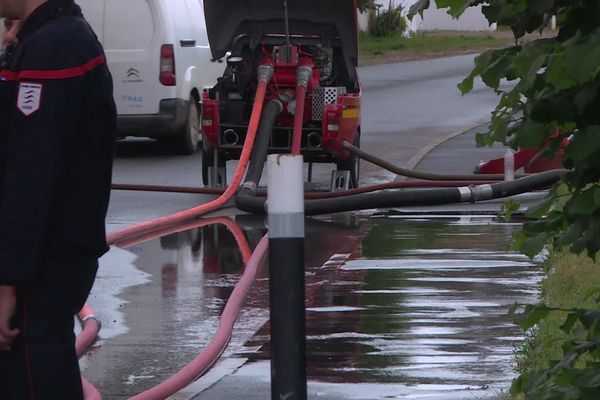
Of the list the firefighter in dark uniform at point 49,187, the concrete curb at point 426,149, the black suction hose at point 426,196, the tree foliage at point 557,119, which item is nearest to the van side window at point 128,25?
the concrete curb at point 426,149

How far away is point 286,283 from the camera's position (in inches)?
148

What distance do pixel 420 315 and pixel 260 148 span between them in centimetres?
495

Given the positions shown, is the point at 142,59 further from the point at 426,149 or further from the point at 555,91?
the point at 555,91

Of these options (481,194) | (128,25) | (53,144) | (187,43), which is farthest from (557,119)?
(187,43)

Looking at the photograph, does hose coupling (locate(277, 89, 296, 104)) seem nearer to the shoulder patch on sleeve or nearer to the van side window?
the van side window

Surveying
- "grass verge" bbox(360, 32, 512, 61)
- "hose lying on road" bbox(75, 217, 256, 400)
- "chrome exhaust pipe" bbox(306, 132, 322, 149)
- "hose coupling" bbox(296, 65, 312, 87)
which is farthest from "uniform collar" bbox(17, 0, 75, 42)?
"grass verge" bbox(360, 32, 512, 61)

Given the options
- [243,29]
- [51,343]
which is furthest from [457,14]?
[243,29]

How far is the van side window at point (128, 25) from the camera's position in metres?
16.9

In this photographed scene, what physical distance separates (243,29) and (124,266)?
4645 mm

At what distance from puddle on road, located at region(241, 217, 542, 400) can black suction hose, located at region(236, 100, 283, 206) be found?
1.37 meters

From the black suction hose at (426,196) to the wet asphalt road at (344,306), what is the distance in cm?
29

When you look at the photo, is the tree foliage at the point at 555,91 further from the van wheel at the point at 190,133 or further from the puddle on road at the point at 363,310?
the van wheel at the point at 190,133

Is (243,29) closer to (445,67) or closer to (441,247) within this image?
(441,247)

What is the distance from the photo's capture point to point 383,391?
6.05 meters
